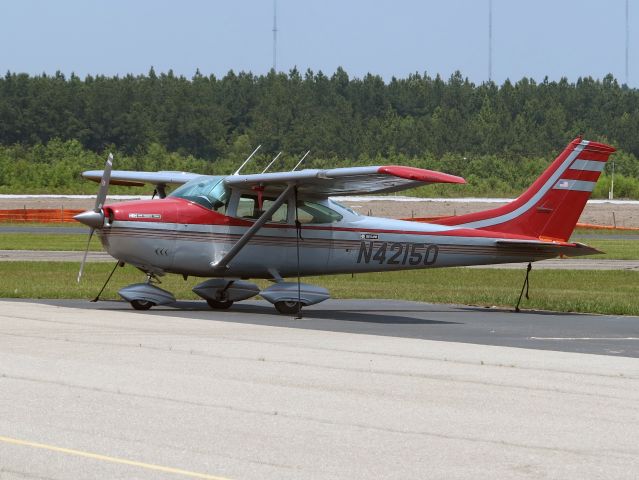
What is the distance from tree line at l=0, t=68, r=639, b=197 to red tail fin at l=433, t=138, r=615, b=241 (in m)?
80.2

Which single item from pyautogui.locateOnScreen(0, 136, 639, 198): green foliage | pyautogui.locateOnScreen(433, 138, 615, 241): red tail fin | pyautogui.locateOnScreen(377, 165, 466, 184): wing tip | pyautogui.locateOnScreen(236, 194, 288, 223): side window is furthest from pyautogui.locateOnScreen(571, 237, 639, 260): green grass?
pyautogui.locateOnScreen(0, 136, 639, 198): green foliage

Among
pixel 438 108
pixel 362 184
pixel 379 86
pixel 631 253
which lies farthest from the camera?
pixel 379 86

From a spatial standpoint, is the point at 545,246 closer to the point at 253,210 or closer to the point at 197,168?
the point at 253,210

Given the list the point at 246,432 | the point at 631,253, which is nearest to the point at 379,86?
the point at 631,253

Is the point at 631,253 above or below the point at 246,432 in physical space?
below

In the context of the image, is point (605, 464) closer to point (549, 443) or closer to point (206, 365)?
point (549, 443)

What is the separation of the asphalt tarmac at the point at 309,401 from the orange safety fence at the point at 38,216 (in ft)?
151

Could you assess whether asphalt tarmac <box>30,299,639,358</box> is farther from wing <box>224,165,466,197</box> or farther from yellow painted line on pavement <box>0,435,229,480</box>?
yellow painted line on pavement <box>0,435,229,480</box>

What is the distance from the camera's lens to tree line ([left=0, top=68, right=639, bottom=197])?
384 ft

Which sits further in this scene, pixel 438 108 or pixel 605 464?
pixel 438 108

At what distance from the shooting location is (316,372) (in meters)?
11.9

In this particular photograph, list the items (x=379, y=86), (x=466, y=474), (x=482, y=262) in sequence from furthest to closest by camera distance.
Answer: (x=379, y=86) < (x=482, y=262) < (x=466, y=474)

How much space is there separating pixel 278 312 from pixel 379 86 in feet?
488

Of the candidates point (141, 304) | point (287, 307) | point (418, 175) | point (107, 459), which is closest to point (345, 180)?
point (418, 175)
